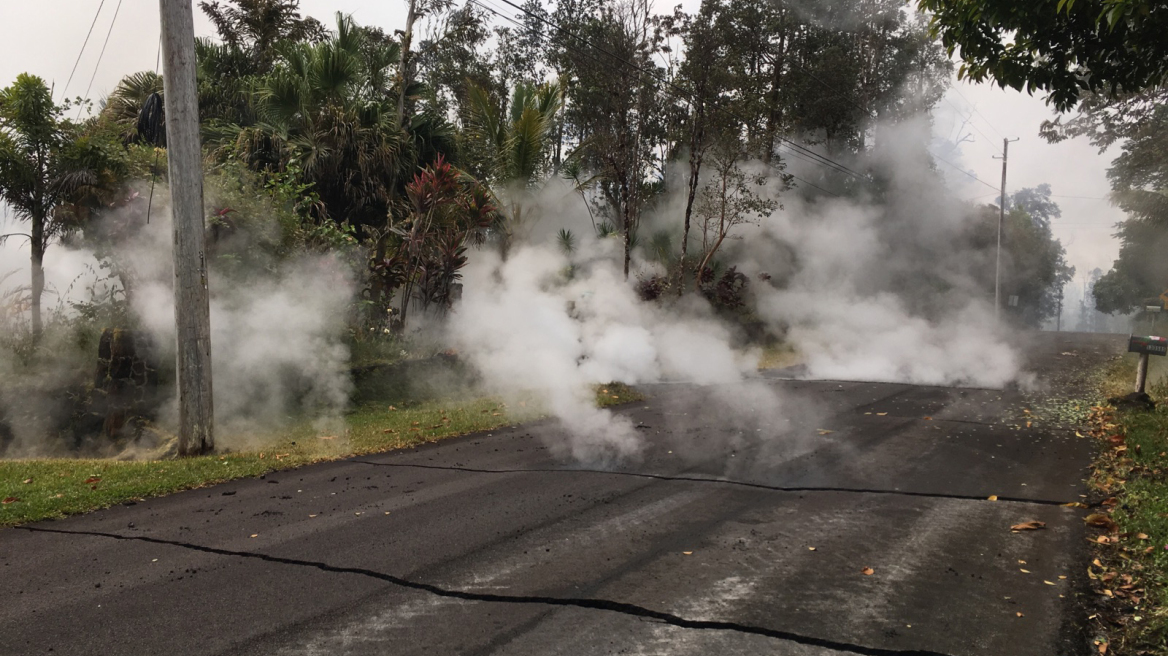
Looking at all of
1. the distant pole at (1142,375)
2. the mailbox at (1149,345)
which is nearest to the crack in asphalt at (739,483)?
the mailbox at (1149,345)

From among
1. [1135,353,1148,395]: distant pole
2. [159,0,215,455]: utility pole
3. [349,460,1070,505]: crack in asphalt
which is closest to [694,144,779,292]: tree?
[1135,353,1148,395]: distant pole

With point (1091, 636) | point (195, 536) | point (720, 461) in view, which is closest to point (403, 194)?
point (720, 461)

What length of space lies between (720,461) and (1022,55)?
494 centimetres

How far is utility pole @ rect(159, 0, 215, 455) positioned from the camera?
26.8 ft

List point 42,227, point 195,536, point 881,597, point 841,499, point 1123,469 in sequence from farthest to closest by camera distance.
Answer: point 42,227
point 1123,469
point 841,499
point 195,536
point 881,597

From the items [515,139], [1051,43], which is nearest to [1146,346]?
[1051,43]

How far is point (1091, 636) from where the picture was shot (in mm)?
3934

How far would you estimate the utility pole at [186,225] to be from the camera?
26.8 ft

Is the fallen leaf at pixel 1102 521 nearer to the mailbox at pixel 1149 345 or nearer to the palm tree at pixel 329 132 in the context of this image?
the mailbox at pixel 1149 345

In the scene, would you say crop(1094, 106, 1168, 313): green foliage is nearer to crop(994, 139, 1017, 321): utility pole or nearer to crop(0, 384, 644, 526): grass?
crop(994, 139, 1017, 321): utility pole

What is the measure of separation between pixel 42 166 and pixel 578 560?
10.8 m

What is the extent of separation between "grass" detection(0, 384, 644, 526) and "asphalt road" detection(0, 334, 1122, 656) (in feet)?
1.28

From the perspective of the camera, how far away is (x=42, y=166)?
1162 centimetres

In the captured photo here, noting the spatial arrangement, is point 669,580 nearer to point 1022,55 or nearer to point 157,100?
point 1022,55
